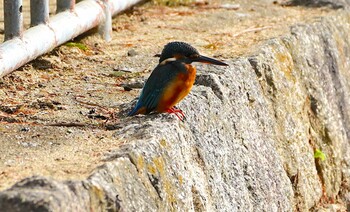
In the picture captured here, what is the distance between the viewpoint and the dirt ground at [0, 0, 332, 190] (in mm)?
4406

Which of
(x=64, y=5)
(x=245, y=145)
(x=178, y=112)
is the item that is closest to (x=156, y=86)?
(x=178, y=112)

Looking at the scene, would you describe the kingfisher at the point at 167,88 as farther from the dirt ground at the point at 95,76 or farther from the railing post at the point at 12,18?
the railing post at the point at 12,18

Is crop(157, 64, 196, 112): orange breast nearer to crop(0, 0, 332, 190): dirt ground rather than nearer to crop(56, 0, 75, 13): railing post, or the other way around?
crop(0, 0, 332, 190): dirt ground

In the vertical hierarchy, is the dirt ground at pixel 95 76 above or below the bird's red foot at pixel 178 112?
below

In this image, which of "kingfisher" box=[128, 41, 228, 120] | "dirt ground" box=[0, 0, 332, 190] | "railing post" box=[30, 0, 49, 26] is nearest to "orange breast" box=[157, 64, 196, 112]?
"kingfisher" box=[128, 41, 228, 120]

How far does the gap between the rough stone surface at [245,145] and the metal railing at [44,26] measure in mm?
1014

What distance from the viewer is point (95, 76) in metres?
6.17

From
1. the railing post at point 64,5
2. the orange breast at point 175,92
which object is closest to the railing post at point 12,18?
the railing post at point 64,5

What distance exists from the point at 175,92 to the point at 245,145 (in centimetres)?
88

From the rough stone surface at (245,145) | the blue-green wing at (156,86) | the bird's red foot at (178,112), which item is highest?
the blue-green wing at (156,86)

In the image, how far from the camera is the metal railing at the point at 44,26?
5730 millimetres

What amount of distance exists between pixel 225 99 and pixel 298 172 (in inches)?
44.6

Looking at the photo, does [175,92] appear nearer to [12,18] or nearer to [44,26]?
[12,18]

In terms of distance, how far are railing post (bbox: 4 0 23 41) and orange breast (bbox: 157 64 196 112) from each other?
1239 mm
